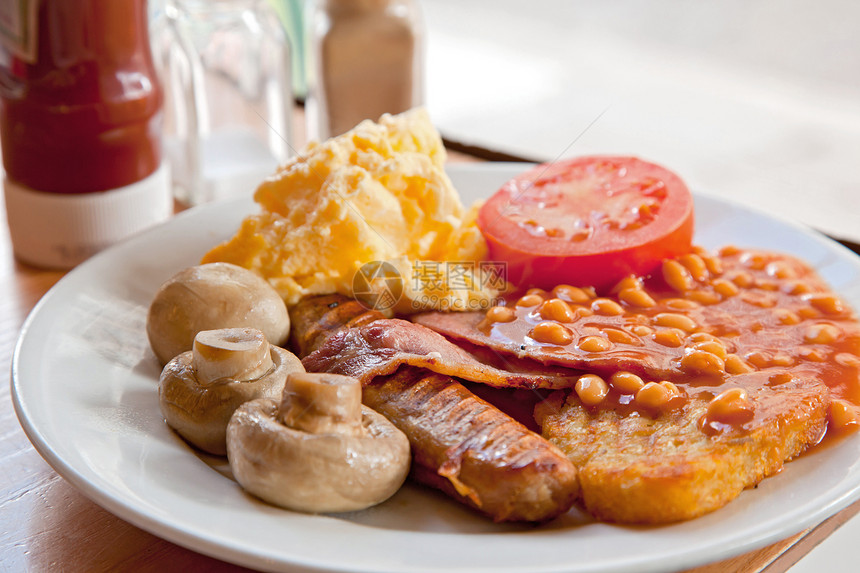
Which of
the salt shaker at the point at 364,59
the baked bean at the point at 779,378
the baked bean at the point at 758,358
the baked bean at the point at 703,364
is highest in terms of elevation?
the salt shaker at the point at 364,59

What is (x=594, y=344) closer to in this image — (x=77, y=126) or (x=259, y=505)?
(x=259, y=505)

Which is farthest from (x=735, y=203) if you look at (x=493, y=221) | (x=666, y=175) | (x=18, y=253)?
(x=18, y=253)

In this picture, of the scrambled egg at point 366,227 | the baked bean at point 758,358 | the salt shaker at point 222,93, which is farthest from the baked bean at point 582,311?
the salt shaker at point 222,93

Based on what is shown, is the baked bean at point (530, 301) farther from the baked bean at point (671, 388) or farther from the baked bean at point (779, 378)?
the baked bean at point (779, 378)

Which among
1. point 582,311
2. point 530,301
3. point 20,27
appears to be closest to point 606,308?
point 582,311

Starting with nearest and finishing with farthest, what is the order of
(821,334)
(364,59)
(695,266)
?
(821,334) → (695,266) → (364,59)

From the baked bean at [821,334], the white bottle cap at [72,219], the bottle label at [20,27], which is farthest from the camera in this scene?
the white bottle cap at [72,219]
